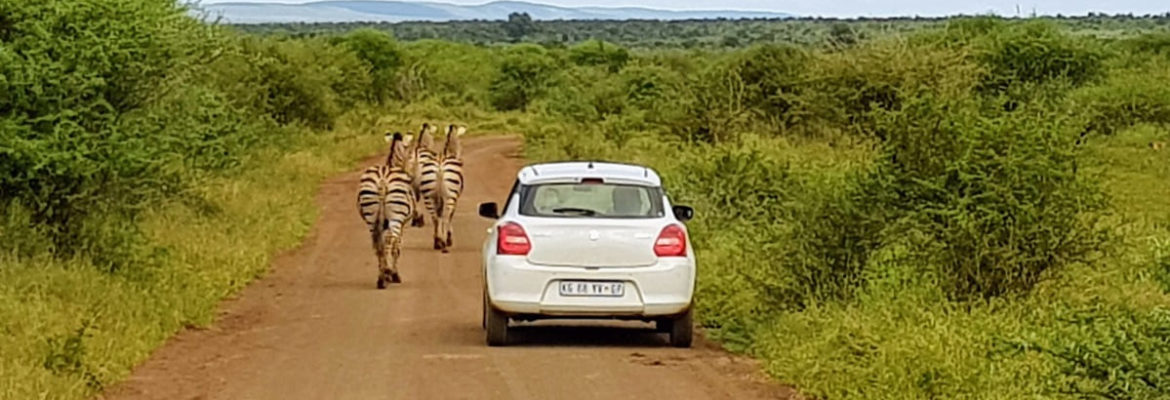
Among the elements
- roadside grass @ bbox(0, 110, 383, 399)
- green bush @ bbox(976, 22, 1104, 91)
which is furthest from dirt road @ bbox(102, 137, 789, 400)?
green bush @ bbox(976, 22, 1104, 91)

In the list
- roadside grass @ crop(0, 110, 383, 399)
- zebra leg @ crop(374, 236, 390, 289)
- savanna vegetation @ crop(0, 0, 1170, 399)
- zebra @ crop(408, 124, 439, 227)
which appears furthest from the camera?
zebra @ crop(408, 124, 439, 227)

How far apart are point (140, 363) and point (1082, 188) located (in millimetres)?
6900

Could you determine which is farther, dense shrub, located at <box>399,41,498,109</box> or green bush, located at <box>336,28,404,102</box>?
dense shrub, located at <box>399,41,498,109</box>

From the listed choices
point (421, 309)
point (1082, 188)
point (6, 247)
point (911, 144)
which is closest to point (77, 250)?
point (6, 247)

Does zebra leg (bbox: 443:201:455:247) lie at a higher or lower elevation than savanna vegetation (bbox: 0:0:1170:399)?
lower

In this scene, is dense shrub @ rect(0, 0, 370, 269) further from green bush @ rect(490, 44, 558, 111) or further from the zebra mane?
green bush @ rect(490, 44, 558, 111)

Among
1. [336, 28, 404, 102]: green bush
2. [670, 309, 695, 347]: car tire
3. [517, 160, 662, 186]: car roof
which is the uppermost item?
[517, 160, 662, 186]: car roof

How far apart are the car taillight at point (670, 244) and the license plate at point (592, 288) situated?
37cm

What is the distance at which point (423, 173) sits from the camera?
2289 cm

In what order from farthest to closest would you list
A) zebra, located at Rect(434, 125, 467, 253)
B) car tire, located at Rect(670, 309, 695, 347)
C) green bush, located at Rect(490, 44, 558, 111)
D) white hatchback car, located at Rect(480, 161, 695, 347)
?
green bush, located at Rect(490, 44, 558, 111) → zebra, located at Rect(434, 125, 467, 253) → car tire, located at Rect(670, 309, 695, 347) → white hatchback car, located at Rect(480, 161, 695, 347)

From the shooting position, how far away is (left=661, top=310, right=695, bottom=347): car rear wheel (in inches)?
516

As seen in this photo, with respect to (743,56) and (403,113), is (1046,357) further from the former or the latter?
(403,113)

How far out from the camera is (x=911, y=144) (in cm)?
1372

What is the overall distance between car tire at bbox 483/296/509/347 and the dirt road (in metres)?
0.13
